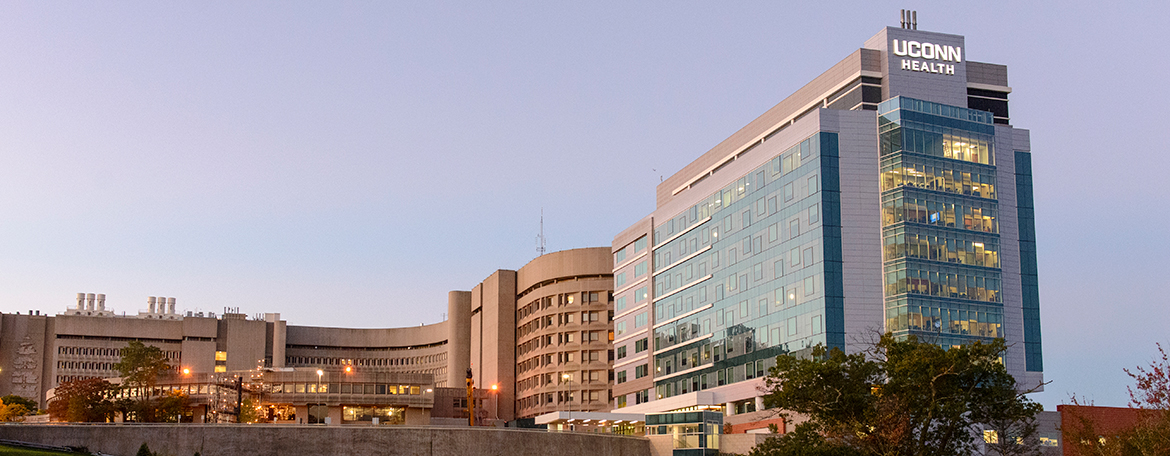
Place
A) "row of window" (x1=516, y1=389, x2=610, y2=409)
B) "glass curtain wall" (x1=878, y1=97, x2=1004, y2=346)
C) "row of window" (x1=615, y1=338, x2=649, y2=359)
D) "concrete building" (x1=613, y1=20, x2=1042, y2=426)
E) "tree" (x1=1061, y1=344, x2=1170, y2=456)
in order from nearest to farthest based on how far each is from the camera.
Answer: "tree" (x1=1061, y1=344, x2=1170, y2=456), "glass curtain wall" (x1=878, y1=97, x2=1004, y2=346), "concrete building" (x1=613, y1=20, x2=1042, y2=426), "row of window" (x1=615, y1=338, x2=649, y2=359), "row of window" (x1=516, y1=389, x2=610, y2=409)

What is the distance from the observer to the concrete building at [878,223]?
118 meters

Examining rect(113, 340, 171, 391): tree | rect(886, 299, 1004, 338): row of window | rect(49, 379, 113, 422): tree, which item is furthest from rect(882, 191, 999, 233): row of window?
rect(113, 340, 171, 391): tree

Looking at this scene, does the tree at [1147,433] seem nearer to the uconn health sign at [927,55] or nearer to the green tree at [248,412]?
the uconn health sign at [927,55]

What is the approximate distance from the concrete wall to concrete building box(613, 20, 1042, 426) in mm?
31460

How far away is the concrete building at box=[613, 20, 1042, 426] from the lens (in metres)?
118

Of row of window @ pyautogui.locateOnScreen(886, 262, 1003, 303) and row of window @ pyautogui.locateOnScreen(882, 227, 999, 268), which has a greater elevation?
row of window @ pyautogui.locateOnScreen(882, 227, 999, 268)

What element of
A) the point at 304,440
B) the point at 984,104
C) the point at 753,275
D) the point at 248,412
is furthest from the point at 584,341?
the point at 304,440

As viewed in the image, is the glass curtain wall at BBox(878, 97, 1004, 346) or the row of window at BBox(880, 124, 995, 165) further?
the row of window at BBox(880, 124, 995, 165)

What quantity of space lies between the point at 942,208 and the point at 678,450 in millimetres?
36987

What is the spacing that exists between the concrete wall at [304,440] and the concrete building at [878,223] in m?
31.5

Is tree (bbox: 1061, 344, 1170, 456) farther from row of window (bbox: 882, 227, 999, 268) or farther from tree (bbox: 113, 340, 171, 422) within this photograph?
tree (bbox: 113, 340, 171, 422)

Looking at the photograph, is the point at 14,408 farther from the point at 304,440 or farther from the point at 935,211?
the point at 935,211

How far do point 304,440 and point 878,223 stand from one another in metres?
61.1

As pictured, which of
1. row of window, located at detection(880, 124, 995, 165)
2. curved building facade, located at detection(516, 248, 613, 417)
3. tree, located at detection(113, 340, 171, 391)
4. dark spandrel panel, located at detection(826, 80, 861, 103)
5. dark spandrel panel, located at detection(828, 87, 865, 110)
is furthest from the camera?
curved building facade, located at detection(516, 248, 613, 417)
